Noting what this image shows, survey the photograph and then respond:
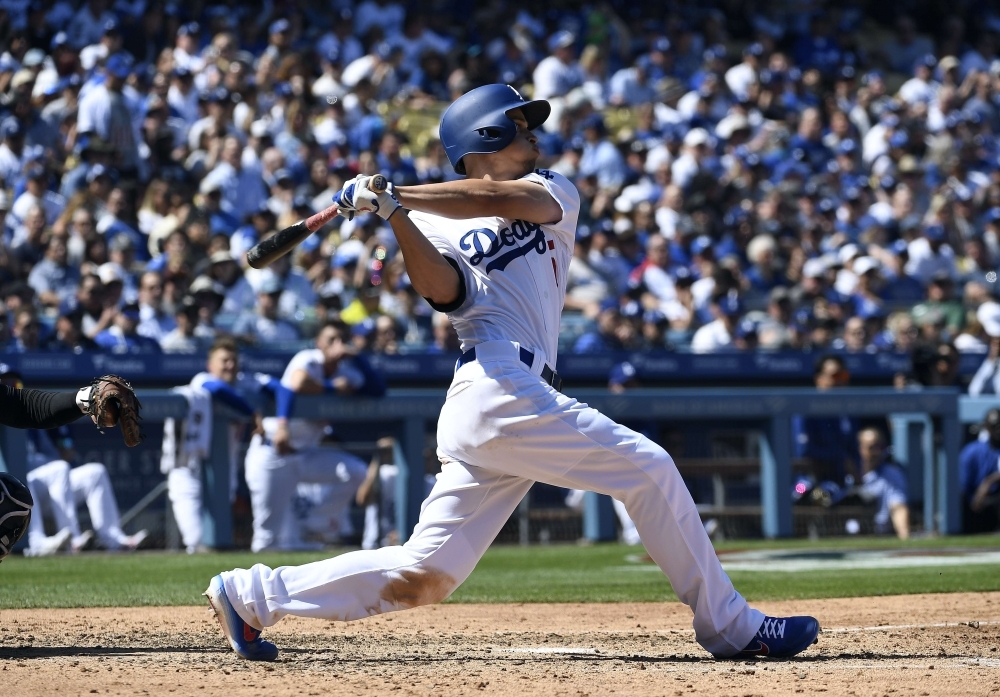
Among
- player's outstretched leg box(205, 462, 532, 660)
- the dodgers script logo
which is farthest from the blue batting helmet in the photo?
player's outstretched leg box(205, 462, 532, 660)

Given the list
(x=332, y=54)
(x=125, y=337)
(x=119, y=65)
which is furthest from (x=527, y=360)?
(x=332, y=54)

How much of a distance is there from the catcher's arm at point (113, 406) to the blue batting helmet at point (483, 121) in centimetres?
124

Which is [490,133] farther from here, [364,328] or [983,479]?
[983,479]

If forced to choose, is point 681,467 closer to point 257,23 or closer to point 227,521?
point 227,521

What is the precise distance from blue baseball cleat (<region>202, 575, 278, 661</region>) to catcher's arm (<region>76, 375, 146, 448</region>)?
0.50 metres

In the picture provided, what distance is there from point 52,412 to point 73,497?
190 inches

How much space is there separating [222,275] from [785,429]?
14.6ft

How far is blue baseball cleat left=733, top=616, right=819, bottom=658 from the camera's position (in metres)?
4.18

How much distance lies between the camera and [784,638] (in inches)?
165

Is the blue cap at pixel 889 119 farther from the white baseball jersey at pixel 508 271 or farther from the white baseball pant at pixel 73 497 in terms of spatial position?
the white baseball jersey at pixel 508 271

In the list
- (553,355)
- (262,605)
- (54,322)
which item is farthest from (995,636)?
(54,322)

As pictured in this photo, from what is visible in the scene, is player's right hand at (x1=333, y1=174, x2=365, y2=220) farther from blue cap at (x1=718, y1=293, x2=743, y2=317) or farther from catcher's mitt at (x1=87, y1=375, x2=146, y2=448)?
blue cap at (x1=718, y1=293, x2=743, y2=317)

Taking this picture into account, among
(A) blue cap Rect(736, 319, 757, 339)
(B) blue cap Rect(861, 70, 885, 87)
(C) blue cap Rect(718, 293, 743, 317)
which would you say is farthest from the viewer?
(B) blue cap Rect(861, 70, 885, 87)

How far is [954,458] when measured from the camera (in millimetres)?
10547
